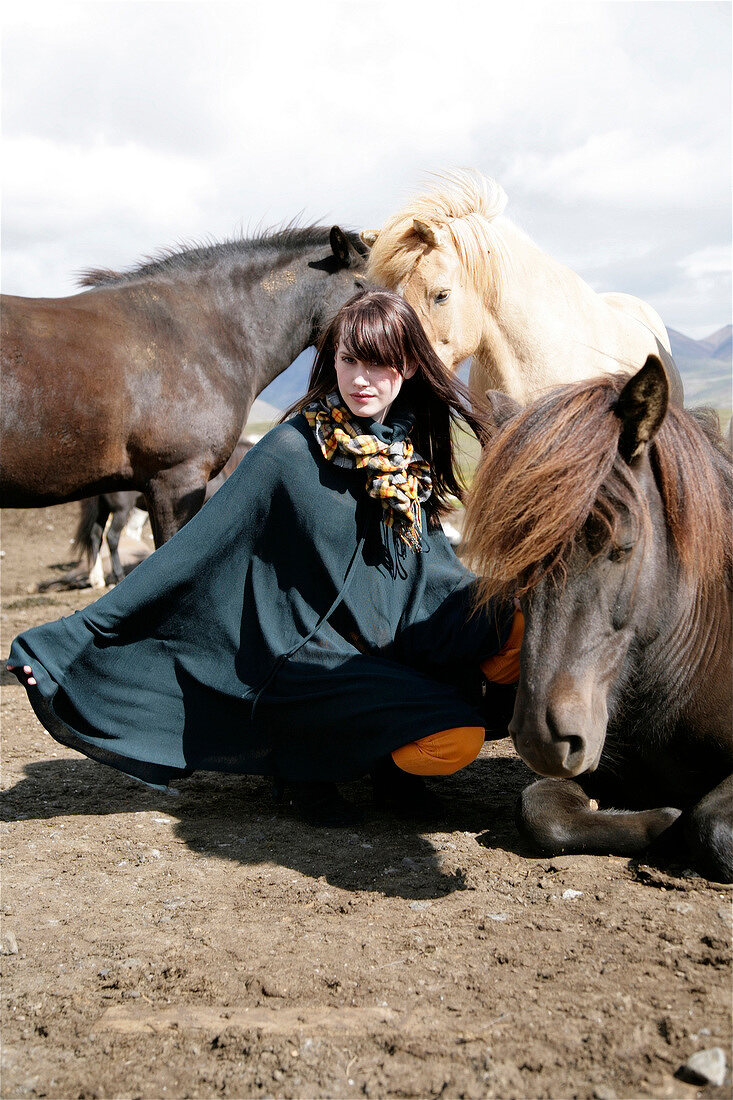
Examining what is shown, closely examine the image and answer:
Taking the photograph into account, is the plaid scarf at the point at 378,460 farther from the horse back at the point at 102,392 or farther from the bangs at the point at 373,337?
the horse back at the point at 102,392

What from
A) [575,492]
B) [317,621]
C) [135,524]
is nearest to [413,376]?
[317,621]

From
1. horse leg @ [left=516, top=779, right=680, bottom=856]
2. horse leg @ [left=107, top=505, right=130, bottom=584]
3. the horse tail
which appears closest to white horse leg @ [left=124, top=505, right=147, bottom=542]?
horse leg @ [left=107, top=505, right=130, bottom=584]

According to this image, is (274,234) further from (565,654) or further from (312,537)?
(565,654)

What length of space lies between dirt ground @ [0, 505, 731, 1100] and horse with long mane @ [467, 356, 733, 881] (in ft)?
0.71

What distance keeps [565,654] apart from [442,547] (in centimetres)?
119

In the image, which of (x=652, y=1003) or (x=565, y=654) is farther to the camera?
(x=565, y=654)

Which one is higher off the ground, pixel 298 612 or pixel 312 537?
pixel 312 537

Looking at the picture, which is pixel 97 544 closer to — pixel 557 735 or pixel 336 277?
pixel 336 277

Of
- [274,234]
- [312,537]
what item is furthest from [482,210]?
[312,537]

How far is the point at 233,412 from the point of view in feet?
17.7

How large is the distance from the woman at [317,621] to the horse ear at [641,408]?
82 centimetres

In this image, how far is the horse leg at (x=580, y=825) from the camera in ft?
8.18

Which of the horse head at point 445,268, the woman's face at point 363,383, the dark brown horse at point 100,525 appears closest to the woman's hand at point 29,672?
the woman's face at point 363,383

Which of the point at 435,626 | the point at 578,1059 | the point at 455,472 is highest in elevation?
the point at 455,472
